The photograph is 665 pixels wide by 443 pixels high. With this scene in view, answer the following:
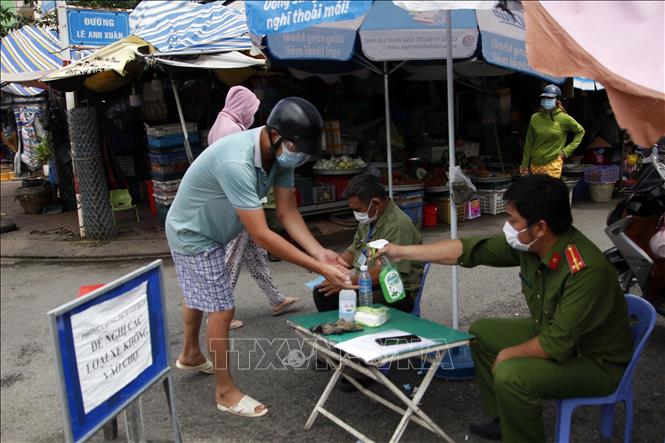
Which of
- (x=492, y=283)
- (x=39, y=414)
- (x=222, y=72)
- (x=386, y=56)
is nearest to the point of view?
(x=39, y=414)

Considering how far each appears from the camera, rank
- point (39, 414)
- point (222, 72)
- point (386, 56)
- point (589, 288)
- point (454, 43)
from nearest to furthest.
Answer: point (589, 288), point (39, 414), point (454, 43), point (386, 56), point (222, 72)

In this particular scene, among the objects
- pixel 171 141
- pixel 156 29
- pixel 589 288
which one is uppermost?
pixel 156 29

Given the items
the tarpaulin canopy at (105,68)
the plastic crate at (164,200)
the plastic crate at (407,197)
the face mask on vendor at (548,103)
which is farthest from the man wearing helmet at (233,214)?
the face mask on vendor at (548,103)

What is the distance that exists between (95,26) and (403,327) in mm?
7235

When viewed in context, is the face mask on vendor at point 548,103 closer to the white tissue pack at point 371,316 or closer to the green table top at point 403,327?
the green table top at point 403,327

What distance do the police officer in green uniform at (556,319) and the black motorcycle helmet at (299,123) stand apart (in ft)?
3.33

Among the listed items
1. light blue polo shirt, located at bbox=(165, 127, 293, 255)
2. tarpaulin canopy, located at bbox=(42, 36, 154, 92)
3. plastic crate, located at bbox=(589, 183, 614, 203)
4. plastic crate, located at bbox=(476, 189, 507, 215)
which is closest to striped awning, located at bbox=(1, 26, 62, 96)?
A: tarpaulin canopy, located at bbox=(42, 36, 154, 92)

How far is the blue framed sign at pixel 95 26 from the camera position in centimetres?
809

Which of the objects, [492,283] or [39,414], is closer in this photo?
[39,414]

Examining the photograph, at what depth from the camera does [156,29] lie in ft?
28.3

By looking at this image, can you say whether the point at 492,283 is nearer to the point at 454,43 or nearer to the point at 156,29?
the point at 454,43

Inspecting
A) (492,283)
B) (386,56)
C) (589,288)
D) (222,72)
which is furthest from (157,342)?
(222,72)

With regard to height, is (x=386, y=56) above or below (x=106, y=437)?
above

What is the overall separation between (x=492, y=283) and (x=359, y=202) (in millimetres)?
2739
